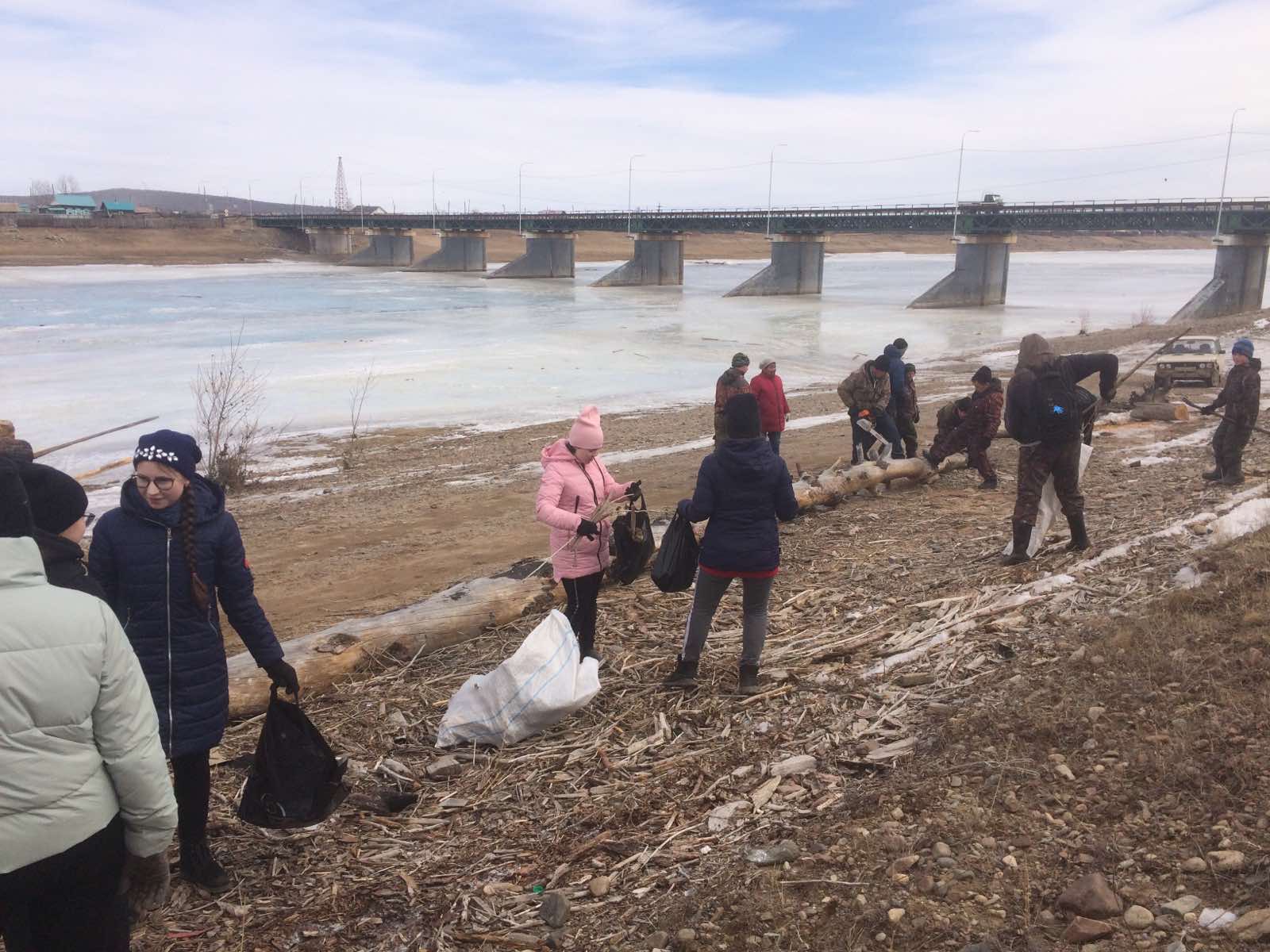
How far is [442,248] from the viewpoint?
105 meters

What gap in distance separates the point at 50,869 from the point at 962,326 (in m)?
50.1

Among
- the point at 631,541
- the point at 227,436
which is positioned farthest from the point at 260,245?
the point at 631,541

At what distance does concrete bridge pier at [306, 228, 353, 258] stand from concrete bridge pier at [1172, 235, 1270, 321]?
8908cm

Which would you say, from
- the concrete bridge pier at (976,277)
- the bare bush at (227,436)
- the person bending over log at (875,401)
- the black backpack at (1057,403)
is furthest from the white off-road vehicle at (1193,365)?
the concrete bridge pier at (976,277)

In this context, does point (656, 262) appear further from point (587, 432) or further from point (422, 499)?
point (587, 432)

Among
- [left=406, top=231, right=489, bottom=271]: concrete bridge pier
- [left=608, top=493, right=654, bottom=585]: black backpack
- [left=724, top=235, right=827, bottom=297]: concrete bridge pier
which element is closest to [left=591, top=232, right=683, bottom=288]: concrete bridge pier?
[left=724, top=235, right=827, bottom=297]: concrete bridge pier

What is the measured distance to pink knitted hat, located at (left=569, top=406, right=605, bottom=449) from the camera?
17.4ft

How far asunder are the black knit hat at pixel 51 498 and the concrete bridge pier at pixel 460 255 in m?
103

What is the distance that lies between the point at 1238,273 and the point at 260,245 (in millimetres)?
95844

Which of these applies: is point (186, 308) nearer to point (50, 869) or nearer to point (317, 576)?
point (317, 576)

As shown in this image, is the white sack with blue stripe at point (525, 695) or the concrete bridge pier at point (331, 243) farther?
the concrete bridge pier at point (331, 243)

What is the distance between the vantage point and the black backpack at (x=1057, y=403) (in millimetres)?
6621

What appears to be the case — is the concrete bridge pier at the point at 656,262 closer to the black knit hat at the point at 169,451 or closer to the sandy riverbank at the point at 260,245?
the sandy riverbank at the point at 260,245

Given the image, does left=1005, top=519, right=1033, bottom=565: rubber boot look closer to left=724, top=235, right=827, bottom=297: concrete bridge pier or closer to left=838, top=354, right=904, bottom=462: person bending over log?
left=838, top=354, right=904, bottom=462: person bending over log
